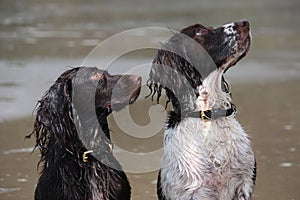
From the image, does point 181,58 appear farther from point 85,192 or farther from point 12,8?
point 12,8

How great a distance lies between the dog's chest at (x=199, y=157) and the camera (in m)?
6.07

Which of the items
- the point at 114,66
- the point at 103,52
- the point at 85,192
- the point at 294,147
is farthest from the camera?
the point at 103,52

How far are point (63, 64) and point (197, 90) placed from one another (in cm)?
815

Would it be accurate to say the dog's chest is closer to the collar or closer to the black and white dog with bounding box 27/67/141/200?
the collar

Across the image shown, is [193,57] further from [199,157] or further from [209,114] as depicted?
[199,157]

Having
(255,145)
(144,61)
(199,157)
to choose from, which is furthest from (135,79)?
(144,61)

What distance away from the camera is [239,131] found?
6195mm

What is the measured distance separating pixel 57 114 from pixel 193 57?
1.23 m

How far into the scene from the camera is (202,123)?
6090mm

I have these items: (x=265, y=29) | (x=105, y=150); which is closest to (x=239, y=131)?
(x=105, y=150)

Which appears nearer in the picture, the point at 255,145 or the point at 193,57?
the point at 193,57

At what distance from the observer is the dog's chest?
6.07 m

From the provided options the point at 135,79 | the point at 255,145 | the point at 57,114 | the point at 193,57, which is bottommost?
the point at 255,145

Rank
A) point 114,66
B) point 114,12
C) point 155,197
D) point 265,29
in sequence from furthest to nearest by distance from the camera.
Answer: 1. point 114,12
2. point 265,29
3. point 114,66
4. point 155,197
